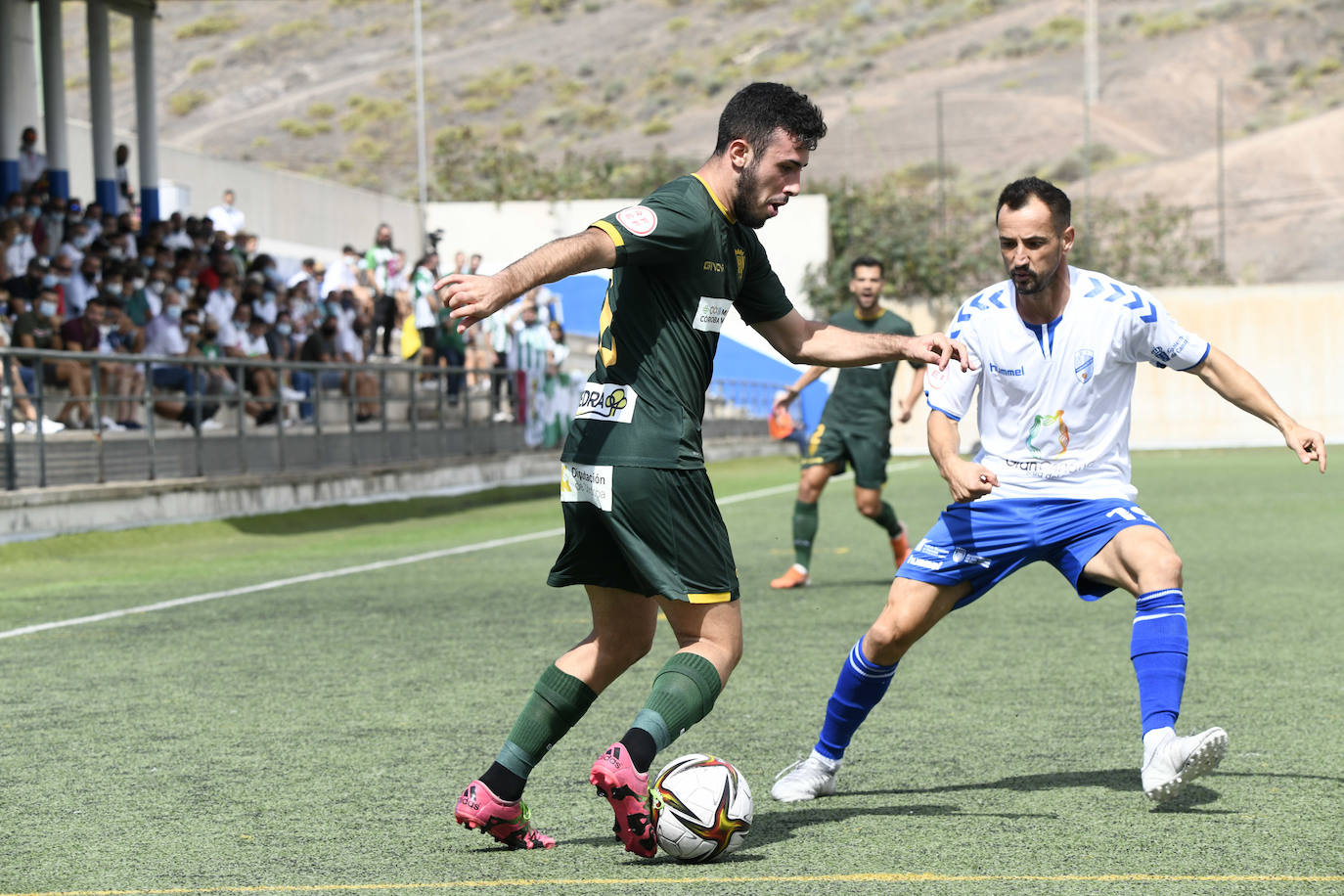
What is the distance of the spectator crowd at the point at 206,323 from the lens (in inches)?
628

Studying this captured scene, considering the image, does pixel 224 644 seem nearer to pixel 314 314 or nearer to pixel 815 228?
pixel 314 314

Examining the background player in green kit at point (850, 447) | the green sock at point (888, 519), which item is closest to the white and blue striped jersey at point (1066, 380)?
the background player in green kit at point (850, 447)

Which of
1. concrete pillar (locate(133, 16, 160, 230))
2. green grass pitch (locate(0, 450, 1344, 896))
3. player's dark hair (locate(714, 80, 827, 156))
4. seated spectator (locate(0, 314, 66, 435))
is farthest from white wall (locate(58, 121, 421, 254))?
player's dark hair (locate(714, 80, 827, 156))

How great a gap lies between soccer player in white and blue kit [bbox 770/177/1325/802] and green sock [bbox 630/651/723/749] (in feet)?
3.22

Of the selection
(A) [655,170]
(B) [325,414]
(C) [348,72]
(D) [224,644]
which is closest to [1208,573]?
(D) [224,644]

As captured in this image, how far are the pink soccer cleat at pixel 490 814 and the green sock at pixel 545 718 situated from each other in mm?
91

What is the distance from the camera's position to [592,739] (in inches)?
252

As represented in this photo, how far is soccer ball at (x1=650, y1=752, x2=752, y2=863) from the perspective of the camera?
14.7ft

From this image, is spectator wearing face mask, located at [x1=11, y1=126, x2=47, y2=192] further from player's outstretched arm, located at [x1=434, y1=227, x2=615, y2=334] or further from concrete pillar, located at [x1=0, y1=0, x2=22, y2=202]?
player's outstretched arm, located at [x1=434, y1=227, x2=615, y2=334]

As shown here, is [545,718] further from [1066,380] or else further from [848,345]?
[1066,380]

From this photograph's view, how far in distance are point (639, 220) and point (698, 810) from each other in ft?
4.92

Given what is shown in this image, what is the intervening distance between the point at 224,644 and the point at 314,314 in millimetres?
12783

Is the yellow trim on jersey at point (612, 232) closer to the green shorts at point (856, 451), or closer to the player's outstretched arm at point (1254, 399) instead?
the player's outstretched arm at point (1254, 399)

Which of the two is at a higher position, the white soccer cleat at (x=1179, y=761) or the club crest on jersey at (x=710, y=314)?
the club crest on jersey at (x=710, y=314)
